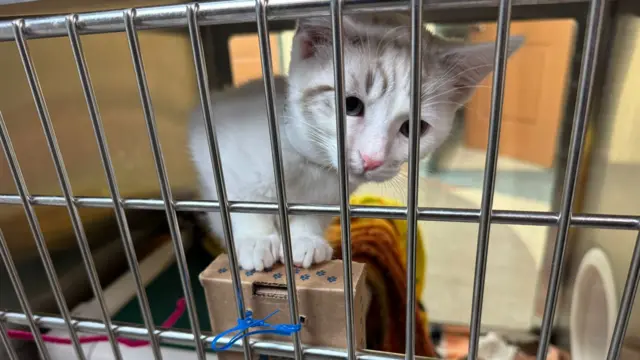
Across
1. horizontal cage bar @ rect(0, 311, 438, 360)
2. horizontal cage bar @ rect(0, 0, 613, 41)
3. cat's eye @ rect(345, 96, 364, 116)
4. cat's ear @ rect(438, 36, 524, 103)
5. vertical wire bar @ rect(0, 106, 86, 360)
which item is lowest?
horizontal cage bar @ rect(0, 311, 438, 360)

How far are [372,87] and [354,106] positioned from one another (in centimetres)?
4

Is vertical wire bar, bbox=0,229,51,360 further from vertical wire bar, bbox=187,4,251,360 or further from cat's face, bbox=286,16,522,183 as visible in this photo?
cat's face, bbox=286,16,522,183

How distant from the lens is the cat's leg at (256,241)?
0.57 m

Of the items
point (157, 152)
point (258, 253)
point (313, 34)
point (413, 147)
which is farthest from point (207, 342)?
point (313, 34)

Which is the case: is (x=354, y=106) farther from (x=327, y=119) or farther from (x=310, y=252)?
(x=310, y=252)

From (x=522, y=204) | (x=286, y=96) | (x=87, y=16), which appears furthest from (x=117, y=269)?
(x=522, y=204)

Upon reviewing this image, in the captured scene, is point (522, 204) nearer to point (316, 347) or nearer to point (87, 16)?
point (316, 347)

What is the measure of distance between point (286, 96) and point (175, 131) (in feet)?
1.31

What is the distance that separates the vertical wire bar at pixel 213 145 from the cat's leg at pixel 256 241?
0.21 feet

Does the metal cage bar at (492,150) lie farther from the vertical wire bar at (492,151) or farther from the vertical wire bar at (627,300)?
the vertical wire bar at (627,300)

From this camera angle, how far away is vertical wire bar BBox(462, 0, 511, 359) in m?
0.34

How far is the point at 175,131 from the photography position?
41.1 inches

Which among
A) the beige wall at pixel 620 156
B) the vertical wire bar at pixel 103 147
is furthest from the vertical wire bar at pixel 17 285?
the beige wall at pixel 620 156

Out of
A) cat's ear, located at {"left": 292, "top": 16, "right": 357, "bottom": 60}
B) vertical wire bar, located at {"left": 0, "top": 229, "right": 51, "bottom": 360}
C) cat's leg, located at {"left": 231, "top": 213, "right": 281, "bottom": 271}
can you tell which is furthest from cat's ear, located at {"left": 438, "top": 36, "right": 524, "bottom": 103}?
vertical wire bar, located at {"left": 0, "top": 229, "right": 51, "bottom": 360}
